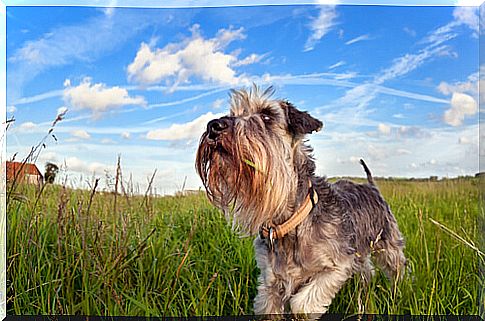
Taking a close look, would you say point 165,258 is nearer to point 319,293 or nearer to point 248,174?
point 248,174

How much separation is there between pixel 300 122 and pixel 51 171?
116 cm

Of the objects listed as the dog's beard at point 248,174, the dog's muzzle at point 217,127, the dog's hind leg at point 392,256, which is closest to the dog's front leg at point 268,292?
the dog's beard at point 248,174

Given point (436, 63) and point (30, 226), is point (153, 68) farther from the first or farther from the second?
point (436, 63)

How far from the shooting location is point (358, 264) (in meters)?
3.15

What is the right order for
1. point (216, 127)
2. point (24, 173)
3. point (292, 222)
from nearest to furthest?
1. point (216, 127)
2. point (292, 222)
3. point (24, 173)

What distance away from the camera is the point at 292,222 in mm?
3031

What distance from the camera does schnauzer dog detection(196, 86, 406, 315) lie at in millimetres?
2898

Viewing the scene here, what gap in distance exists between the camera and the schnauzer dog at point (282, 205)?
290 cm

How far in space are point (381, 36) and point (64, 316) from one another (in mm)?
1867

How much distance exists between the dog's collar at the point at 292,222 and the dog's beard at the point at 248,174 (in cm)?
4

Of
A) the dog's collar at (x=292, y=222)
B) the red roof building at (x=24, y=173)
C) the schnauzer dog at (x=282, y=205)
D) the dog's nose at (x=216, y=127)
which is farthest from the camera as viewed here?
the red roof building at (x=24, y=173)

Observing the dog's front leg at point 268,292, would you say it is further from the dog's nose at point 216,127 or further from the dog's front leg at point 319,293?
the dog's nose at point 216,127

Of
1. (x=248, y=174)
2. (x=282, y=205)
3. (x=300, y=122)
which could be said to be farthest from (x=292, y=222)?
(x=300, y=122)

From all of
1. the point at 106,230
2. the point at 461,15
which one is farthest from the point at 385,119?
the point at 106,230
